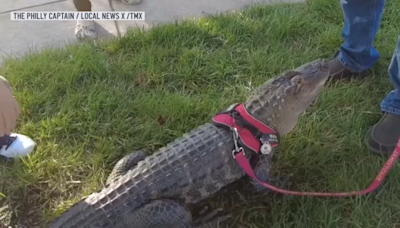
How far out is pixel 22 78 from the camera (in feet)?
10.1

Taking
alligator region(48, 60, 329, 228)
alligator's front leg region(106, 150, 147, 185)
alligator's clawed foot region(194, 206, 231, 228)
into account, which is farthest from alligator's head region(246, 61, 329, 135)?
alligator's front leg region(106, 150, 147, 185)

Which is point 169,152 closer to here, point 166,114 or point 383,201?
point 166,114

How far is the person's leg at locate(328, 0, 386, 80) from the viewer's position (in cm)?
288

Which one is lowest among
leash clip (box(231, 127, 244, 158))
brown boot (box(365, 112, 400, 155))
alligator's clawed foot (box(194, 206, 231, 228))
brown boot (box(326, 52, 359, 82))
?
alligator's clawed foot (box(194, 206, 231, 228))

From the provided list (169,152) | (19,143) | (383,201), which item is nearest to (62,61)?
(19,143)

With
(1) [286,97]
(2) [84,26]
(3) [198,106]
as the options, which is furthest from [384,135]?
(2) [84,26]

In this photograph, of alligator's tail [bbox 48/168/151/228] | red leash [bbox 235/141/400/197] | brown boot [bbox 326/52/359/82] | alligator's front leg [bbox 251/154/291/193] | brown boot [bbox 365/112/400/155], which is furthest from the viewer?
brown boot [bbox 326/52/359/82]

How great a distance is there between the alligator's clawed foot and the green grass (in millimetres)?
57

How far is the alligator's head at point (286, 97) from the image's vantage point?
2439 mm

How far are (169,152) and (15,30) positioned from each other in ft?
6.45

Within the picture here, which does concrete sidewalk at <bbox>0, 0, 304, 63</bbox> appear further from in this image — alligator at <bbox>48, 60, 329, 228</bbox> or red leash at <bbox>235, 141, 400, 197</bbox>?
red leash at <bbox>235, 141, 400, 197</bbox>

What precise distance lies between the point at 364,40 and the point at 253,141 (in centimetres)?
112

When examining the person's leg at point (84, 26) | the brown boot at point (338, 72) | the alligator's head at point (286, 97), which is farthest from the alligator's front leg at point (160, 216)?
the person's leg at point (84, 26)

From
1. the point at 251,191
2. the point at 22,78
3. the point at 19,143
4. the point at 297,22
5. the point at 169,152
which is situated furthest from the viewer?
the point at 297,22
